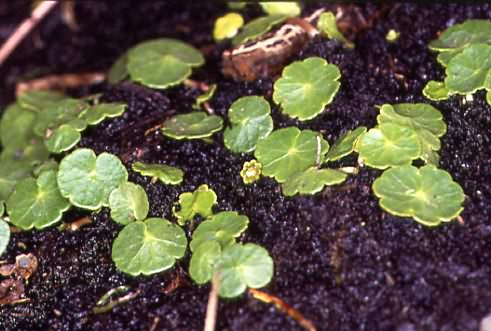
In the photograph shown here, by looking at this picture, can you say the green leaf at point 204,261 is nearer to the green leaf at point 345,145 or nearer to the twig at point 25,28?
the green leaf at point 345,145

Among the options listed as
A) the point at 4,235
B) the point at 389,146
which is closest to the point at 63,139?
the point at 4,235

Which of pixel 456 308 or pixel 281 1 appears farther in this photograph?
pixel 281 1

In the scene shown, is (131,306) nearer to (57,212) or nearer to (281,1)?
(57,212)

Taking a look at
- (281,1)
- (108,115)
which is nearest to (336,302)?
(108,115)

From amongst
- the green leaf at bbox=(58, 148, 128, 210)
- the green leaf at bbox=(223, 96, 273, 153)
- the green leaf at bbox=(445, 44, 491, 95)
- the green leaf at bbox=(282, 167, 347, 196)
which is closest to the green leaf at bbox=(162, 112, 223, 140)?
the green leaf at bbox=(223, 96, 273, 153)

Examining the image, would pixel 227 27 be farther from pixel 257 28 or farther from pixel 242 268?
pixel 242 268

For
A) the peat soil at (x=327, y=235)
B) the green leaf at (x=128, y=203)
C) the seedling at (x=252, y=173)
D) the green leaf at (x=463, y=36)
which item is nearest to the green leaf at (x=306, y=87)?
the peat soil at (x=327, y=235)

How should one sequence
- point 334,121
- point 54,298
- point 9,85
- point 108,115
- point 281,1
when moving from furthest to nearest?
point 9,85 < point 281,1 < point 108,115 < point 334,121 < point 54,298
